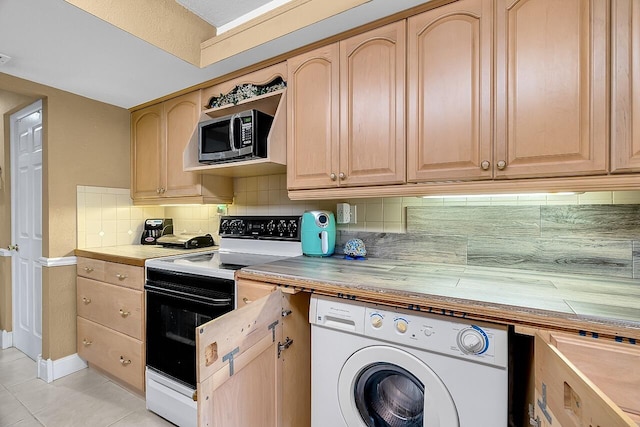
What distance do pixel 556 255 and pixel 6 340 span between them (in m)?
4.22

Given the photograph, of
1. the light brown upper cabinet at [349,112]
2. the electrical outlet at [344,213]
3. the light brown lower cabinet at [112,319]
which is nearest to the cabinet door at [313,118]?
the light brown upper cabinet at [349,112]

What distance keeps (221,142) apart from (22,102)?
1.84 meters

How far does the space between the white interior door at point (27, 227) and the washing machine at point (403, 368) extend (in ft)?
8.00

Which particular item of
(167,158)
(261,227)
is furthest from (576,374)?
(167,158)

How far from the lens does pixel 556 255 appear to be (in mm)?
1396

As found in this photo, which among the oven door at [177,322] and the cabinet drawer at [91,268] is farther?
the cabinet drawer at [91,268]

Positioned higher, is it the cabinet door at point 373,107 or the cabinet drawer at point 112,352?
the cabinet door at point 373,107

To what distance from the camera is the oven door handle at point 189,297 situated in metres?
1.53

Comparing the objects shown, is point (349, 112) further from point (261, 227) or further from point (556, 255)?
point (556, 255)

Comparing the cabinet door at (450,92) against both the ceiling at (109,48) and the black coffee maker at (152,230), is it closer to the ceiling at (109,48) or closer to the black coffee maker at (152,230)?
the ceiling at (109,48)

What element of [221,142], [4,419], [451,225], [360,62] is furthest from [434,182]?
[4,419]

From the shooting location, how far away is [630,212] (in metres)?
1.28

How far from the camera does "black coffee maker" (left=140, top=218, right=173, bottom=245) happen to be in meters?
2.60

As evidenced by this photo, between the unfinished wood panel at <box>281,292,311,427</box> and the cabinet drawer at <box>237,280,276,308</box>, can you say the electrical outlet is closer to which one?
the unfinished wood panel at <box>281,292,311,427</box>
